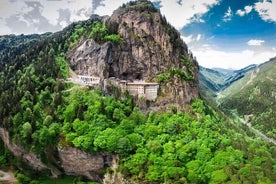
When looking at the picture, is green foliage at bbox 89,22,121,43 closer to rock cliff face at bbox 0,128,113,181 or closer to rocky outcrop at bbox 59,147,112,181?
rocky outcrop at bbox 59,147,112,181

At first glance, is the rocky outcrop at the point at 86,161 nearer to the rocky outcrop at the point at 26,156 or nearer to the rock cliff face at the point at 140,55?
the rocky outcrop at the point at 26,156

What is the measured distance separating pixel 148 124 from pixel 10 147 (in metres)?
37.4

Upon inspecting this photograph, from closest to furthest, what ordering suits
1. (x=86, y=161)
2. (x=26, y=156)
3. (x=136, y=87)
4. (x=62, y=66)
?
1. (x=86, y=161)
2. (x=26, y=156)
3. (x=136, y=87)
4. (x=62, y=66)

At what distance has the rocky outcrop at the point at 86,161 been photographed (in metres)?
92.8

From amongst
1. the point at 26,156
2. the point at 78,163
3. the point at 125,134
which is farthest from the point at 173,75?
the point at 26,156

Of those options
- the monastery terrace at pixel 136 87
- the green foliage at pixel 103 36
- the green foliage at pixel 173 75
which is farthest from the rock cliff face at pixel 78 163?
the green foliage at pixel 103 36

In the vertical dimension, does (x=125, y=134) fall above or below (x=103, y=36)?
below

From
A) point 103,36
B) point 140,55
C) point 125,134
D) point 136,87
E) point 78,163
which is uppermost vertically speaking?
point 103,36

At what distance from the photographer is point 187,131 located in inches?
4053

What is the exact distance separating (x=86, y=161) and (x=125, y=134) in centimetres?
1183

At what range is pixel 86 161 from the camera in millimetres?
92938

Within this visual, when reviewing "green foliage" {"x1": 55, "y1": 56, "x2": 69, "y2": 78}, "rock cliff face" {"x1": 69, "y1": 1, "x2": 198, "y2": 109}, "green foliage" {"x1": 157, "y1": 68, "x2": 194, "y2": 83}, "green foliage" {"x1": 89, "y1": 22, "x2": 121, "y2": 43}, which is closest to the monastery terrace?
"rock cliff face" {"x1": 69, "y1": 1, "x2": 198, "y2": 109}

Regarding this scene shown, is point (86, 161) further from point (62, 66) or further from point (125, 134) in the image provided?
point (62, 66)

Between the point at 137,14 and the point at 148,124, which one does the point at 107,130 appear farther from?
the point at 137,14
